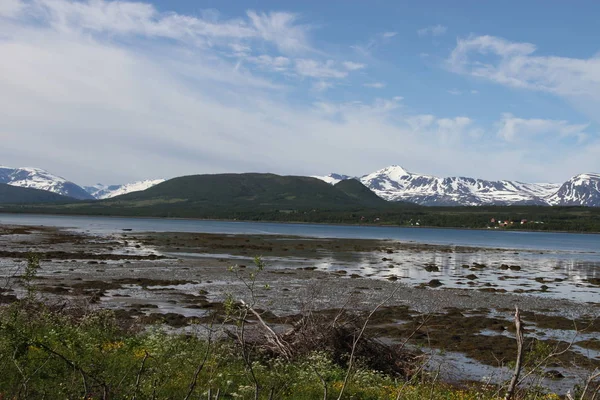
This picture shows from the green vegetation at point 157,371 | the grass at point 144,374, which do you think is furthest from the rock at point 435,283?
the grass at point 144,374

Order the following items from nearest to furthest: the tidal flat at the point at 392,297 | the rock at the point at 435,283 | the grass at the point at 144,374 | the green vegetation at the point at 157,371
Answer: the green vegetation at the point at 157,371 < the grass at the point at 144,374 < the tidal flat at the point at 392,297 < the rock at the point at 435,283

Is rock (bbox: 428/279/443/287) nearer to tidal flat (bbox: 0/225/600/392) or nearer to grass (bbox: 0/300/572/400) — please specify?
tidal flat (bbox: 0/225/600/392)

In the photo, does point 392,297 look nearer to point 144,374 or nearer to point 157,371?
point 144,374

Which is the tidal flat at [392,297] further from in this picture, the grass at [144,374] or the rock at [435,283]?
the grass at [144,374]

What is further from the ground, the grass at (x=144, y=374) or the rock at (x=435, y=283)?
the grass at (x=144, y=374)

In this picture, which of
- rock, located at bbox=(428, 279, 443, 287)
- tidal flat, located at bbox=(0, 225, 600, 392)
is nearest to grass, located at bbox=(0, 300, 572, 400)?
tidal flat, located at bbox=(0, 225, 600, 392)

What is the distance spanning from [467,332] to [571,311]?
12096 millimetres

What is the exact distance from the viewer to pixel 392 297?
29609mm

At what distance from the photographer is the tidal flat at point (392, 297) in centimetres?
2153

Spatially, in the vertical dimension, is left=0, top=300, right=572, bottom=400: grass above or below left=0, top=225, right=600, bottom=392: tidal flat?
above

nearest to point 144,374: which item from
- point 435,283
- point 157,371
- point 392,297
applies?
point 157,371

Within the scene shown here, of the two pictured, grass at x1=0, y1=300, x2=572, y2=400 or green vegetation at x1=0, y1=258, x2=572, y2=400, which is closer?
green vegetation at x1=0, y1=258, x2=572, y2=400

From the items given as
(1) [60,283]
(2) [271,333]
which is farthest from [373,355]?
(1) [60,283]

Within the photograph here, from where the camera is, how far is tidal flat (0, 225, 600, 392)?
70.6ft
